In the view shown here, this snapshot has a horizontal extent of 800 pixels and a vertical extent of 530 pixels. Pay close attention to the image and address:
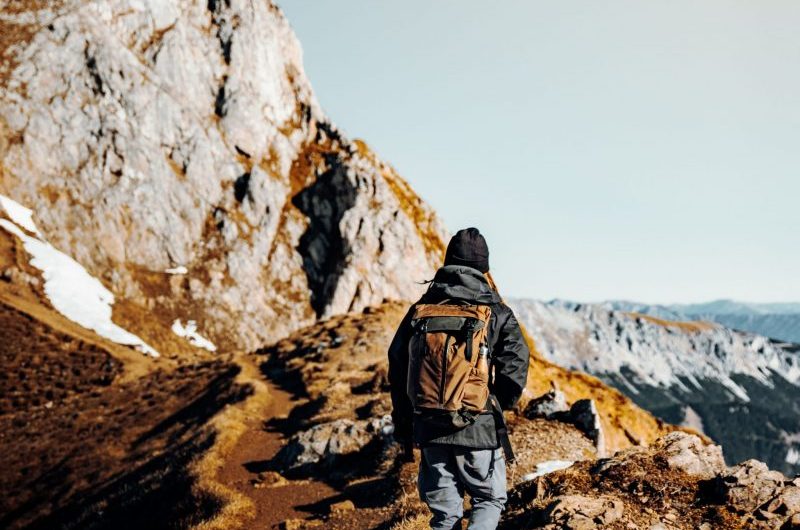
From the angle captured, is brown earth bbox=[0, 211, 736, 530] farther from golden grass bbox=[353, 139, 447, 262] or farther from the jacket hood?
golden grass bbox=[353, 139, 447, 262]

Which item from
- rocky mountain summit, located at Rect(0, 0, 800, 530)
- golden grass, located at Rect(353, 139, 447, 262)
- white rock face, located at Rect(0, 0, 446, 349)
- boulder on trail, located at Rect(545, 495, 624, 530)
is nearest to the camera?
boulder on trail, located at Rect(545, 495, 624, 530)

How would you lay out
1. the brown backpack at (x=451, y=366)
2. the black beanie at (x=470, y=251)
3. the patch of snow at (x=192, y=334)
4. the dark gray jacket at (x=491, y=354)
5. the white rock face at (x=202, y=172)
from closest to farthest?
1. the brown backpack at (x=451, y=366)
2. the dark gray jacket at (x=491, y=354)
3. the black beanie at (x=470, y=251)
4. the patch of snow at (x=192, y=334)
5. the white rock face at (x=202, y=172)

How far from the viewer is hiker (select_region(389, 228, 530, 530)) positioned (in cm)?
714

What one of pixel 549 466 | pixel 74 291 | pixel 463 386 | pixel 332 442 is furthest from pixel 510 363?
pixel 74 291

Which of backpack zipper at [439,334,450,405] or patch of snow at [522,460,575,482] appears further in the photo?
patch of snow at [522,460,575,482]

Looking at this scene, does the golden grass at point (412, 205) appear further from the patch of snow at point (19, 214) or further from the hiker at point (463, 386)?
the hiker at point (463, 386)

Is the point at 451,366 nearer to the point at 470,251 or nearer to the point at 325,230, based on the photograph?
the point at 470,251

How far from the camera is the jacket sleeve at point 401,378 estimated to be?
7.88 meters

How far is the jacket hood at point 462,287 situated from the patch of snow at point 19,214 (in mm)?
114103

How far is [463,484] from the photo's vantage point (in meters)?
7.43

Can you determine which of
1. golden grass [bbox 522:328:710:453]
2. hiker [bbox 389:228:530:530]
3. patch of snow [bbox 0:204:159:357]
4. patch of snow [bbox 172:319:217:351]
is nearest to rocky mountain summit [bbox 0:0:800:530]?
golden grass [bbox 522:328:710:453]

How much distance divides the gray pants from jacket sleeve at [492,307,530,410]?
85 cm

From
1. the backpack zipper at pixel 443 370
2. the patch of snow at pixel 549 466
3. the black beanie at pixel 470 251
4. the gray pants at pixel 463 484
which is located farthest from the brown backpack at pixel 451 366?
the patch of snow at pixel 549 466

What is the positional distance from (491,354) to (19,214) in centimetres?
11771
